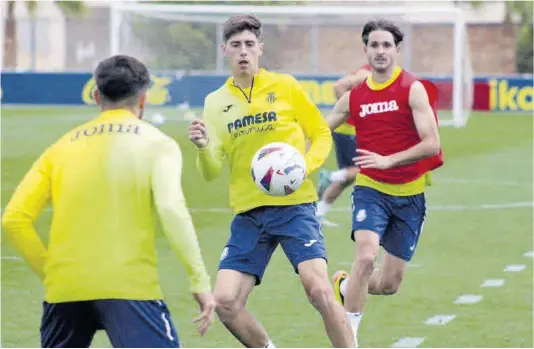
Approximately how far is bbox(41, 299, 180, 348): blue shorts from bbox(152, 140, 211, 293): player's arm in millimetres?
239

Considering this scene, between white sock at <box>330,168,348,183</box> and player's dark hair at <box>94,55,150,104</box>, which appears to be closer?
player's dark hair at <box>94,55,150,104</box>

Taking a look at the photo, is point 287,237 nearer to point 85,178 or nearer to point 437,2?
point 85,178

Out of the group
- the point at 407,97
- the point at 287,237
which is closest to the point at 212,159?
the point at 287,237

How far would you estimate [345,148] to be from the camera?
51.6 feet

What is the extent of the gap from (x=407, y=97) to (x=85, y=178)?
379cm

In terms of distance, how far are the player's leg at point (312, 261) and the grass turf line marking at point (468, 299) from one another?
3.01 m

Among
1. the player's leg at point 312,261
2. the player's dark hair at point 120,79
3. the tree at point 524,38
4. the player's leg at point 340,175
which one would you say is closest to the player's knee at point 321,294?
the player's leg at point 312,261

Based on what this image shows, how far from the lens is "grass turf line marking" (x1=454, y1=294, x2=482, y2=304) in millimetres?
10711

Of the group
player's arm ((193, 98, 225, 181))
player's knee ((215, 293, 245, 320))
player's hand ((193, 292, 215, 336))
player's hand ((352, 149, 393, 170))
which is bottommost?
player's knee ((215, 293, 245, 320))

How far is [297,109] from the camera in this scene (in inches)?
325

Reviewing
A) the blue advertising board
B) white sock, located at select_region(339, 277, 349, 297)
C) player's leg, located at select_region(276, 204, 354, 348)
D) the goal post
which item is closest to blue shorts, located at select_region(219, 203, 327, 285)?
player's leg, located at select_region(276, 204, 354, 348)

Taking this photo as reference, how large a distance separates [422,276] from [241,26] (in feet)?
15.1

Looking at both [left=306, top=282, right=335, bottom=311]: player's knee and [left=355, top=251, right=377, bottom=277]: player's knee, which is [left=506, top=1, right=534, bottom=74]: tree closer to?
[left=355, top=251, right=377, bottom=277]: player's knee

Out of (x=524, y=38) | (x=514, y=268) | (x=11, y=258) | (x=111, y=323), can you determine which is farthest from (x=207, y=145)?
(x=524, y=38)
